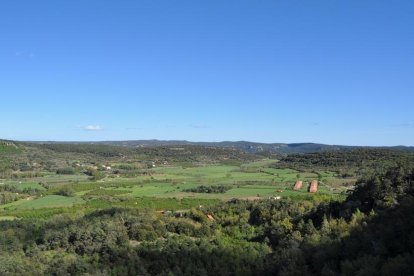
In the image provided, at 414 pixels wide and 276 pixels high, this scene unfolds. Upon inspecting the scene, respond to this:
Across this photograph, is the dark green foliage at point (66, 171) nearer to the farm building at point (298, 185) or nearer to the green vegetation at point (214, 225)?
the green vegetation at point (214, 225)

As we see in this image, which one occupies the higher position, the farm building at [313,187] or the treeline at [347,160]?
the treeline at [347,160]

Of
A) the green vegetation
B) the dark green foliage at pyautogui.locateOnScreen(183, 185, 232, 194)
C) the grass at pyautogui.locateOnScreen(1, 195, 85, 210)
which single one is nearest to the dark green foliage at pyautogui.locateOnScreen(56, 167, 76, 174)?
the green vegetation

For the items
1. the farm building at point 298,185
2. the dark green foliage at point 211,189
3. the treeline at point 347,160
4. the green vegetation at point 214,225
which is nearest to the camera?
the green vegetation at point 214,225

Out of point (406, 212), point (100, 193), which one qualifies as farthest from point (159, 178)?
point (406, 212)

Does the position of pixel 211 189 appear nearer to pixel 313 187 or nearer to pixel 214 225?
pixel 313 187

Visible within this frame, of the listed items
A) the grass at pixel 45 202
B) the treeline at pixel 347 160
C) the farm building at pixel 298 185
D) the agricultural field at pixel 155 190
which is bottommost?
the grass at pixel 45 202

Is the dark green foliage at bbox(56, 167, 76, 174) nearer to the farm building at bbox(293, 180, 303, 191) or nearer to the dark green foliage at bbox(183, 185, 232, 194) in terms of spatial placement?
the dark green foliage at bbox(183, 185, 232, 194)

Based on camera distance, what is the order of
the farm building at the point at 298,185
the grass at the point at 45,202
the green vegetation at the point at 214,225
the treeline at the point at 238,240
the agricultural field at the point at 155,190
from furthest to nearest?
the farm building at the point at 298,185 → the grass at the point at 45,202 → the agricultural field at the point at 155,190 → the green vegetation at the point at 214,225 → the treeline at the point at 238,240

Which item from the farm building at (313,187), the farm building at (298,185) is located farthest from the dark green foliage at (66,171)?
the farm building at (313,187)

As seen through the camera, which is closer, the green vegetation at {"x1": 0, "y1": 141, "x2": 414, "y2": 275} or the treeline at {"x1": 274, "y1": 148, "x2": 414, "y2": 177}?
the green vegetation at {"x1": 0, "y1": 141, "x2": 414, "y2": 275}

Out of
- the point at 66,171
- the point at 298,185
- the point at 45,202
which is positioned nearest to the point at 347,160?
the point at 298,185

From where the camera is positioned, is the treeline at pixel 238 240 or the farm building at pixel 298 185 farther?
the farm building at pixel 298 185
